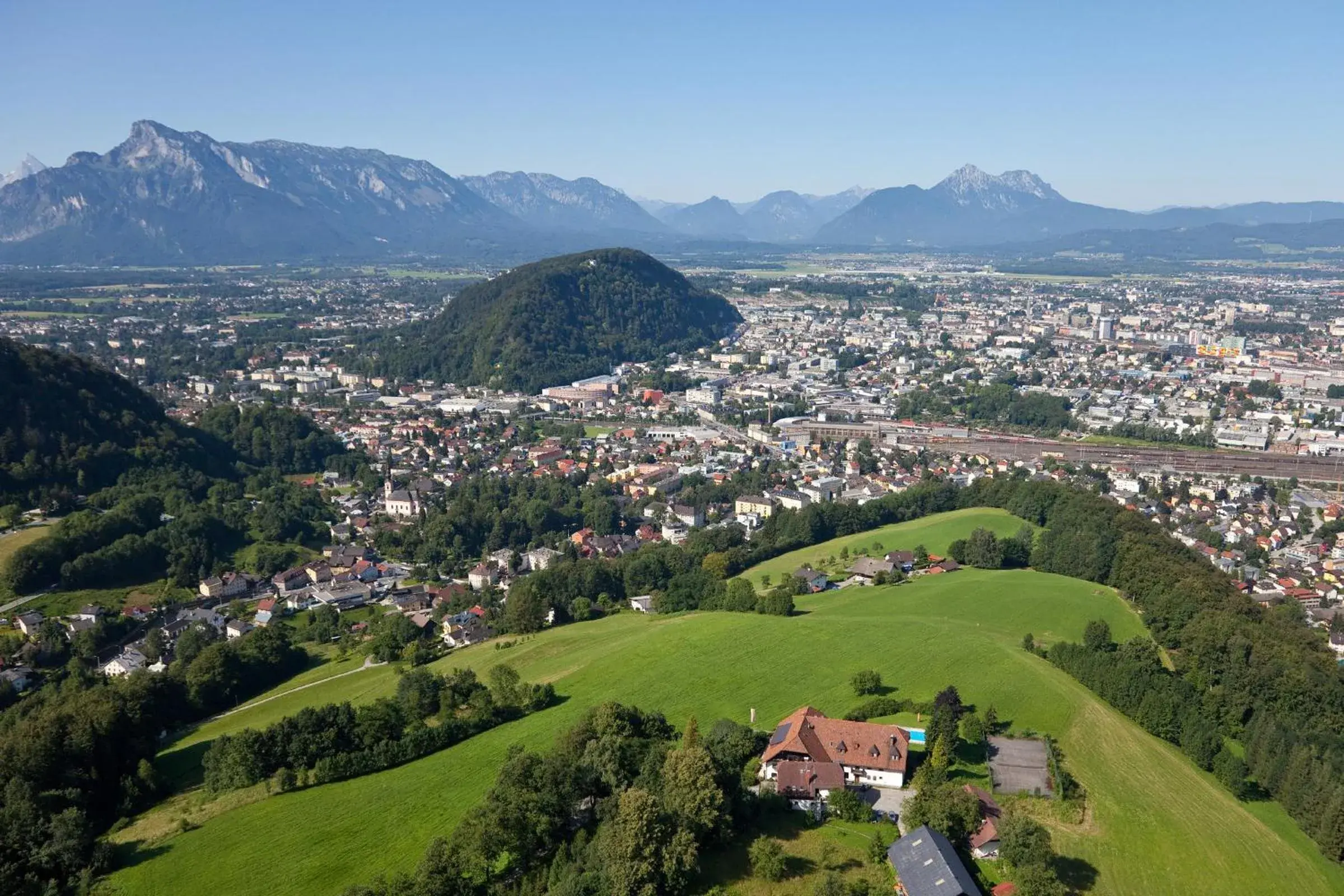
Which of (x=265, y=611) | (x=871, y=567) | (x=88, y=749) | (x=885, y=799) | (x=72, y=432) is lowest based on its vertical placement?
(x=265, y=611)

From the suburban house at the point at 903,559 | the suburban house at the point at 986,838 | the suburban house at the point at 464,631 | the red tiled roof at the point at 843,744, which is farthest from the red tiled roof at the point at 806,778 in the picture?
the suburban house at the point at 903,559

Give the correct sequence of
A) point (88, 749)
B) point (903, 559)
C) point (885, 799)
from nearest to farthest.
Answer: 1. point (885, 799)
2. point (88, 749)
3. point (903, 559)

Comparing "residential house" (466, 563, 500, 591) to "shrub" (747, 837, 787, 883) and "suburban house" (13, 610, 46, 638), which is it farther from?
"shrub" (747, 837, 787, 883)

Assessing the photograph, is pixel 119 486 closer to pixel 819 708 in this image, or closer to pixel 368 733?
pixel 368 733

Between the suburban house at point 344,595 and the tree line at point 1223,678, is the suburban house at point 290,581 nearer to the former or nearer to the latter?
the suburban house at point 344,595

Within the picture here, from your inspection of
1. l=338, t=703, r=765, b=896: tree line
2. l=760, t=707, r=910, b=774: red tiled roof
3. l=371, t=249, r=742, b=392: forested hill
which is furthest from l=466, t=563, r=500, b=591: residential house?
l=371, t=249, r=742, b=392: forested hill

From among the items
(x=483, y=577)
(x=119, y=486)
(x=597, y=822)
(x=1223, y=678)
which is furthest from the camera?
(x=119, y=486)

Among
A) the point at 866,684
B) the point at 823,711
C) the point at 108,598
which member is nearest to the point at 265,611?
the point at 108,598
